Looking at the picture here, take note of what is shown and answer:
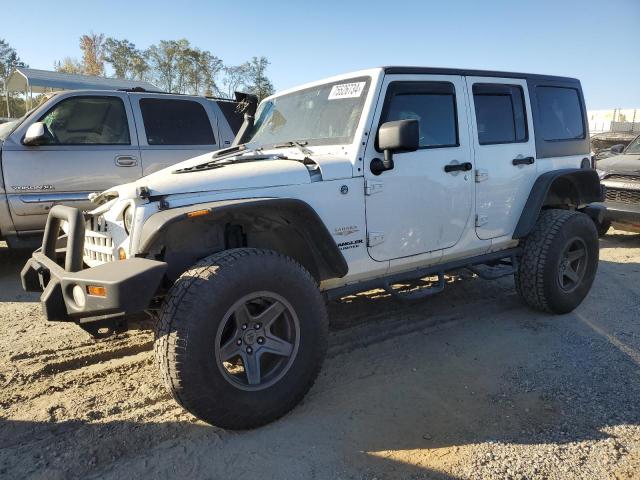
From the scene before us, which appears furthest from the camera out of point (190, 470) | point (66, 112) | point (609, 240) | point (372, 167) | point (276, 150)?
point (609, 240)

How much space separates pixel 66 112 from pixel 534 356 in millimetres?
5522

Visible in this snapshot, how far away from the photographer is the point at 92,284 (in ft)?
7.28

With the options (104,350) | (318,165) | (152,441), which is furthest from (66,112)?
(152,441)

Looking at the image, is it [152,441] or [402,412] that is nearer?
[152,441]

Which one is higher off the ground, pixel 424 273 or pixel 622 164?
pixel 622 164

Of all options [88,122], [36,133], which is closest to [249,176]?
[36,133]

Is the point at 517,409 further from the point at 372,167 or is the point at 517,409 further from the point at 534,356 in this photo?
the point at 372,167

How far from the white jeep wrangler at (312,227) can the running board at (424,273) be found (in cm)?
1

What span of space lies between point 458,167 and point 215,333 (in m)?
2.18

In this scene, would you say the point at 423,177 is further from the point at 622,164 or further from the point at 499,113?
the point at 622,164

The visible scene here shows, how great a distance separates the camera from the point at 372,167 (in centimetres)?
304

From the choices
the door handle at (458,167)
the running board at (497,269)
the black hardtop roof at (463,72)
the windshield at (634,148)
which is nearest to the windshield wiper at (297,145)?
the black hardtop roof at (463,72)

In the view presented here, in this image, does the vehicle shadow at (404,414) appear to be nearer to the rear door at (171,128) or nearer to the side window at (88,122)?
the rear door at (171,128)

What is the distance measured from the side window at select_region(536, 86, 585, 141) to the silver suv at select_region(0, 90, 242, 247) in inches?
163
